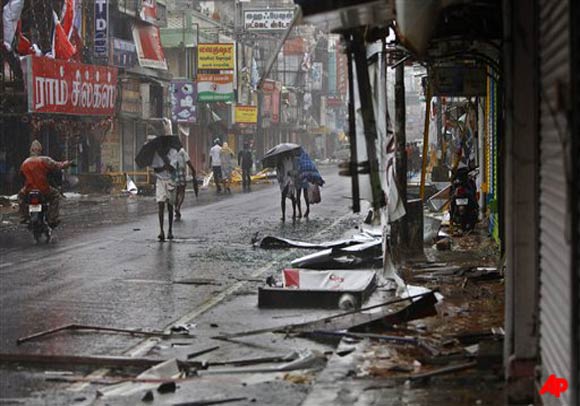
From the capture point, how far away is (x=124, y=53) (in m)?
39.3

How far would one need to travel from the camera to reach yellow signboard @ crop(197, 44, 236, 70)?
47562 mm

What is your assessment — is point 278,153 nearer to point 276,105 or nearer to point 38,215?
point 38,215

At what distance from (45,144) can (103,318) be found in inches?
988

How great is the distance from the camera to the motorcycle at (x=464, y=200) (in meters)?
17.2

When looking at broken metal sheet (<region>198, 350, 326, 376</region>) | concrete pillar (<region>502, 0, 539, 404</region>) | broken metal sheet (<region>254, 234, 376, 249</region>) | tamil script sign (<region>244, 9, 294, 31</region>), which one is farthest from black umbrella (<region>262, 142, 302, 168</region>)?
tamil script sign (<region>244, 9, 294, 31</region>)

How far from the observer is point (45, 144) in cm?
3312

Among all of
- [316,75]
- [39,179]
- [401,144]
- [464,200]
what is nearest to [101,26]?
[39,179]

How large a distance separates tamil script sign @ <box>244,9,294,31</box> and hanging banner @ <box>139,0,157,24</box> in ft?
46.7

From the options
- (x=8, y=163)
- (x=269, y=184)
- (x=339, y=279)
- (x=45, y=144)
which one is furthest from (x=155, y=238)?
(x=269, y=184)

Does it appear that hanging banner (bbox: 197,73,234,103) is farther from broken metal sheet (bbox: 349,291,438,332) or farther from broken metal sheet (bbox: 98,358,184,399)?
broken metal sheet (bbox: 98,358,184,399)

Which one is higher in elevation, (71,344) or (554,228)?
(554,228)

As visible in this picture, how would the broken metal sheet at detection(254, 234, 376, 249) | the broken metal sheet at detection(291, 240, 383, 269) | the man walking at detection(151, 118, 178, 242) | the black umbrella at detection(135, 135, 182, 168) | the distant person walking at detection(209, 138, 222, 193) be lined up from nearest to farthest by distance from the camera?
the broken metal sheet at detection(291, 240, 383, 269) → the broken metal sheet at detection(254, 234, 376, 249) → the black umbrella at detection(135, 135, 182, 168) → the man walking at detection(151, 118, 178, 242) → the distant person walking at detection(209, 138, 222, 193)

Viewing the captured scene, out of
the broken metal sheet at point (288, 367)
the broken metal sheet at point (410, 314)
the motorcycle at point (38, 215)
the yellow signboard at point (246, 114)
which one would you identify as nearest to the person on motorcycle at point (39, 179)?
the motorcycle at point (38, 215)

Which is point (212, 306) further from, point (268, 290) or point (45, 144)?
point (45, 144)
